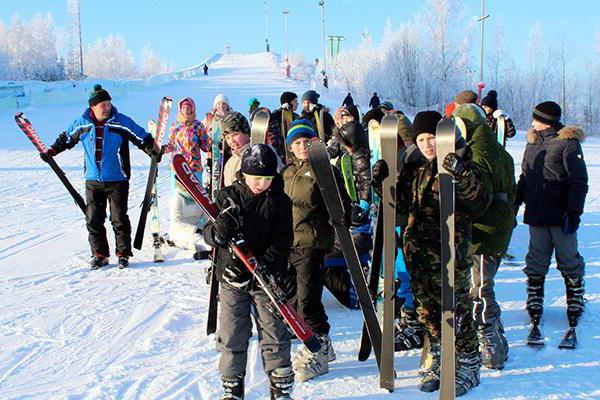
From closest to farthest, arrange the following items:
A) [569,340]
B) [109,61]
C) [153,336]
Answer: [569,340] < [153,336] < [109,61]

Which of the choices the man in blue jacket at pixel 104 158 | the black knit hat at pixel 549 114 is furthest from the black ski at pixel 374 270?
the man in blue jacket at pixel 104 158

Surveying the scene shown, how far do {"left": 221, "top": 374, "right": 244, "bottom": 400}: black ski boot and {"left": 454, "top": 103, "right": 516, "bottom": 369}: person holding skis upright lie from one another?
1720 mm

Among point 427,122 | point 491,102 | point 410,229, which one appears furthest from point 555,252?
point 491,102

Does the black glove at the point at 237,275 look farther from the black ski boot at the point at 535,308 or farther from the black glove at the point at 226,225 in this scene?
the black ski boot at the point at 535,308

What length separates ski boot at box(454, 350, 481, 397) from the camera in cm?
370

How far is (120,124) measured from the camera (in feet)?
21.2

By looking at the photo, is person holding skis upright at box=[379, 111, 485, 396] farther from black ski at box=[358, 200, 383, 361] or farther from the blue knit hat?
the blue knit hat

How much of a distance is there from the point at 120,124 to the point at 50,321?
94.7 inches

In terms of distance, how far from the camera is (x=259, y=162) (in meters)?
3.28

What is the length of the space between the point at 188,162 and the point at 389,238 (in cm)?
392

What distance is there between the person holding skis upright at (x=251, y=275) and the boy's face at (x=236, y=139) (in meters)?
1.32

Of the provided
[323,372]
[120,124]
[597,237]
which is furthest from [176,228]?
[597,237]

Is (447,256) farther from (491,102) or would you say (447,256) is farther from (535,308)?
(491,102)

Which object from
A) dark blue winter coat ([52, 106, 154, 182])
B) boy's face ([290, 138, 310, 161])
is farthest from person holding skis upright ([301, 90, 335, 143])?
boy's face ([290, 138, 310, 161])
